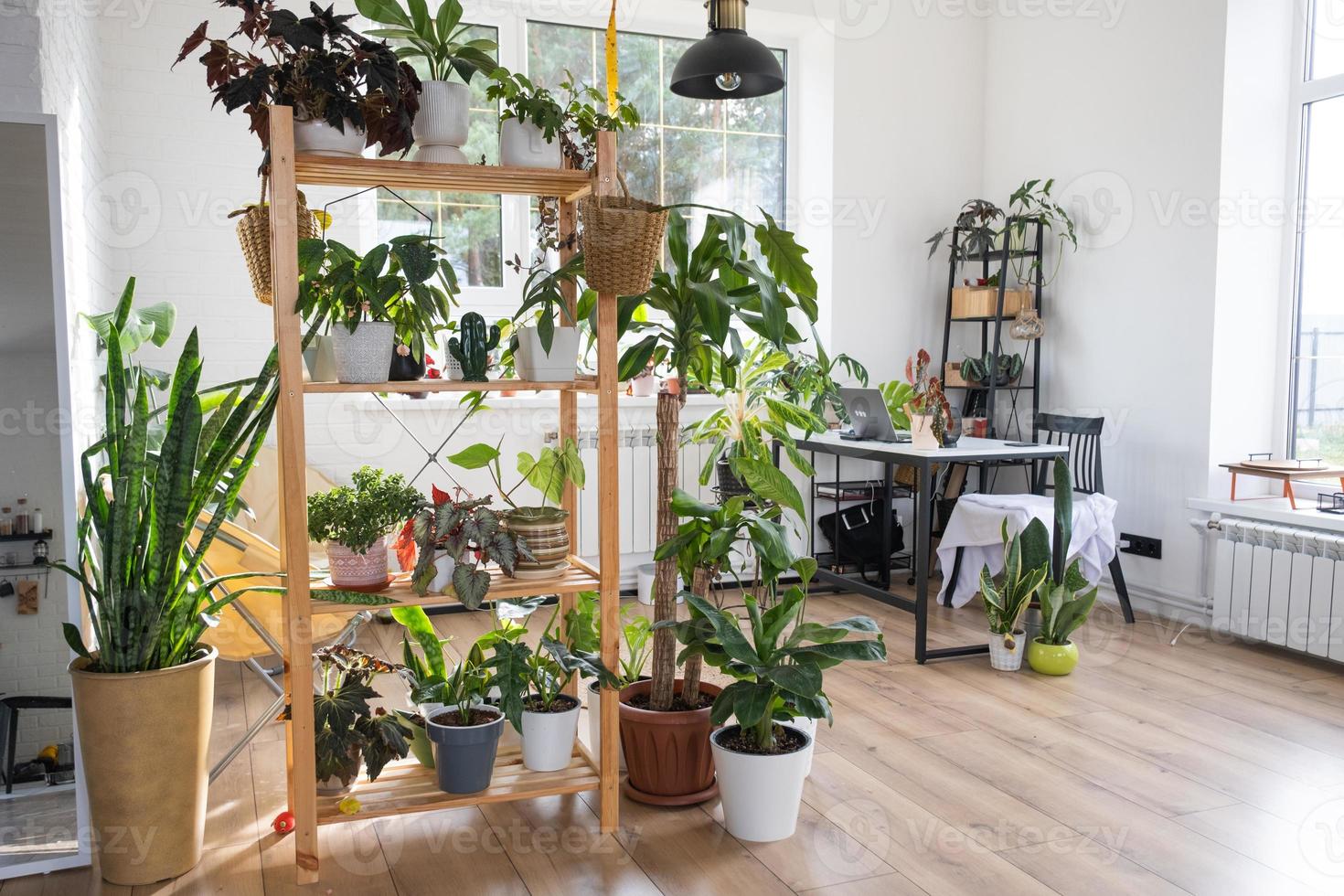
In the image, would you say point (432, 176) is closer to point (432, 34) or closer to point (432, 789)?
point (432, 34)

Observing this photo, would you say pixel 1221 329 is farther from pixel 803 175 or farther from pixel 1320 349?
pixel 803 175

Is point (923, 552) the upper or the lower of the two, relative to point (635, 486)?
lower

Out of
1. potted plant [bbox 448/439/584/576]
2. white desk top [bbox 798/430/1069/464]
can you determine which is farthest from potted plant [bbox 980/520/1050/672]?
potted plant [bbox 448/439/584/576]

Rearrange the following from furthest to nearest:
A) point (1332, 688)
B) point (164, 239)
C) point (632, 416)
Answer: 1. point (632, 416)
2. point (164, 239)
3. point (1332, 688)

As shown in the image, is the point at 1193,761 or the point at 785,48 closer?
the point at 1193,761

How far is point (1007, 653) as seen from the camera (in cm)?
397

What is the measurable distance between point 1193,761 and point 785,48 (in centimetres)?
408

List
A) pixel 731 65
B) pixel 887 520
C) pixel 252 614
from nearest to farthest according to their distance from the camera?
pixel 252 614 → pixel 731 65 → pixel 887 520

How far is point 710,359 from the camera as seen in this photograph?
2.86 meters

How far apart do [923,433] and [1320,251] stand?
1846 mm

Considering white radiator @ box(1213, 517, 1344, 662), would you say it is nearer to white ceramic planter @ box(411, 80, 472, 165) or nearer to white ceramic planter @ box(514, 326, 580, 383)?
white ceramic planter @ box(514, 326, 580, 383)


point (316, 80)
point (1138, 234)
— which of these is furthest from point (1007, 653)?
point (316, 80)

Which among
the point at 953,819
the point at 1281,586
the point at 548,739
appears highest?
the point at 1281,586

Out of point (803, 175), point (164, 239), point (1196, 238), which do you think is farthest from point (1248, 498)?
point (164, 239)
